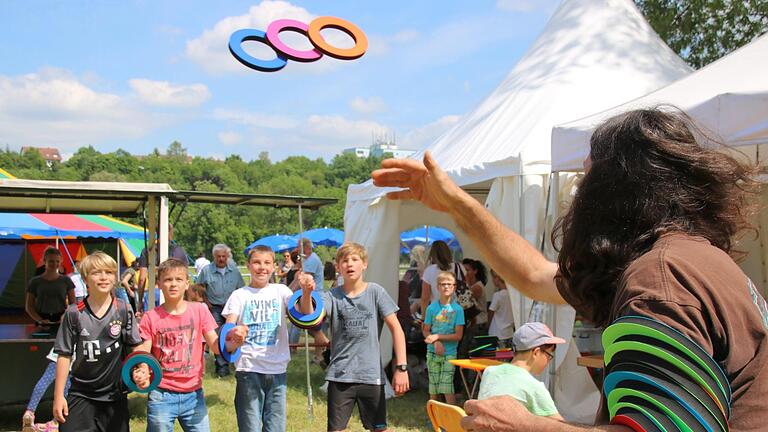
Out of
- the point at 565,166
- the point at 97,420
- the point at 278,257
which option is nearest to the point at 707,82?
the point at 565,166

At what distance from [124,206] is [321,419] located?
3.93m

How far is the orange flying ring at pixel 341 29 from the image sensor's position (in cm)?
604

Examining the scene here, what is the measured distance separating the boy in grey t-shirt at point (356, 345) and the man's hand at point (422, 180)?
3.07m

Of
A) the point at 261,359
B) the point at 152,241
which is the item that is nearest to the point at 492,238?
the point at 261,359

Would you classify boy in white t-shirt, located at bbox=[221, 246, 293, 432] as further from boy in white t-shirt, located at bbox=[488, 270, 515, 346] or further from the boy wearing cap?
boy in white t-shirt, located at bbox=[488, 270, 515, 346]

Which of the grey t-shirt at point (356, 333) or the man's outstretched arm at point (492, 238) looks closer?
the man's outstretched arm at point (492, 238)

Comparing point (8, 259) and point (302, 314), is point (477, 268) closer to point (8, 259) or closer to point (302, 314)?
point (302, 314)

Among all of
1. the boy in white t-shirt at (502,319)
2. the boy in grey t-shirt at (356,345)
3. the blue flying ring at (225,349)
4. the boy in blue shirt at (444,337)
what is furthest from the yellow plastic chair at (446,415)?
the boy in white t-shirt at (502,319)

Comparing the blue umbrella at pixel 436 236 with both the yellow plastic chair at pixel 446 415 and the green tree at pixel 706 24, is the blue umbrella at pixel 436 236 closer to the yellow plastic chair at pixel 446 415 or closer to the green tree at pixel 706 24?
the green tree at pixel 706 24

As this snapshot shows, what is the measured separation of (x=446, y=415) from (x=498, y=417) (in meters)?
2.45

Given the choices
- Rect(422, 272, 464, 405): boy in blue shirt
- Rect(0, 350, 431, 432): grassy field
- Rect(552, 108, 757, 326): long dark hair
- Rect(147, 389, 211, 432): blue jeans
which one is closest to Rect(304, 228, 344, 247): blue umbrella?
Rect(0, 350, 431, 432): grassy field

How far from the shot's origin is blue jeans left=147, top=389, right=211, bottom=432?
460 cm

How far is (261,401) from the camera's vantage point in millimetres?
5191

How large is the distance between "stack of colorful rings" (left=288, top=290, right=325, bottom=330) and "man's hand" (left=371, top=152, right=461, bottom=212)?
306 cm
